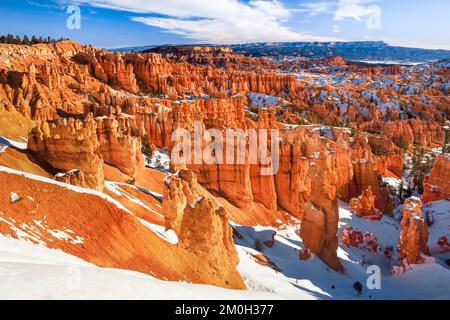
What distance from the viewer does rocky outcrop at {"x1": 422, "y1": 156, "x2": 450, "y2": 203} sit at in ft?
152

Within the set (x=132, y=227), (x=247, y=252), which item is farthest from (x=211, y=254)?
(x=247, y=252)

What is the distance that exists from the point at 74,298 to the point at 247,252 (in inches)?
687

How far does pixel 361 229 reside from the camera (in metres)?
39.0

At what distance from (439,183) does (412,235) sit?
20.6 meters

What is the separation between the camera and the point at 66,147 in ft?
80.5

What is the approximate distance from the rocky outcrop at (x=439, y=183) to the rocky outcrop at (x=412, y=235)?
18.1 m

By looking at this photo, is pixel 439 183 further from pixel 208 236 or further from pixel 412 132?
pixel 412 132

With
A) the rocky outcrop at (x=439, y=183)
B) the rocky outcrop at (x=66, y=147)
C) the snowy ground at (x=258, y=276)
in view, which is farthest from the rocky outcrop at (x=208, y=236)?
the rocky outcrop at (x=439, y=183)

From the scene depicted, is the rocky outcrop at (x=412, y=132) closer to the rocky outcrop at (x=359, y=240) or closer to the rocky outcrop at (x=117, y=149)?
the rocky outcrop at (x=359, y=240)

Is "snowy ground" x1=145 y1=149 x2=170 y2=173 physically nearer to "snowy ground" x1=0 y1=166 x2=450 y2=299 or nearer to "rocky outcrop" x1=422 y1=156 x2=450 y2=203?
"snowy ground" x1=0 y1=166 x2=450 y2=299

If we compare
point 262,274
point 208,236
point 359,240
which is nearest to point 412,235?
point 359,240

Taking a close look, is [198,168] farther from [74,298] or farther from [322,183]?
[74,298]
